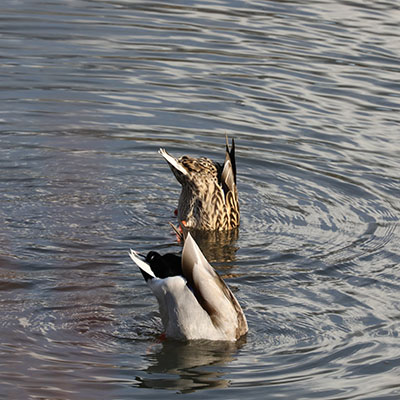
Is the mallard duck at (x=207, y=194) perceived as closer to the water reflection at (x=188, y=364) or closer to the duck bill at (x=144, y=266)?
the duck bill at (x=144, y=266)

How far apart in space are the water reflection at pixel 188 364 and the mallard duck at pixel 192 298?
0.08 meters

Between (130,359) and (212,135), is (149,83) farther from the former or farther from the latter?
(130,359)

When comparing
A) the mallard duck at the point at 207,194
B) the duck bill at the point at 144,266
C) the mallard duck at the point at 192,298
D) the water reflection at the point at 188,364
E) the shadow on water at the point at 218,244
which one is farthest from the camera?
the mallard duck at the point at 207,194

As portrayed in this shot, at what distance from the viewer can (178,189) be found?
37.1 feet

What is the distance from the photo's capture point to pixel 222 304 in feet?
25.3

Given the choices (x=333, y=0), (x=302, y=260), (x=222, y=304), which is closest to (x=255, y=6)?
(x=333, y=0)

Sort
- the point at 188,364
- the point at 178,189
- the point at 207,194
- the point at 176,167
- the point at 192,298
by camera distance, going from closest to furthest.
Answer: the point at 188,364
the point at 192,298
the point at 176,167
the point at 207,194
the point at 178,189

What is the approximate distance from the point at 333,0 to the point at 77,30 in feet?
14.3

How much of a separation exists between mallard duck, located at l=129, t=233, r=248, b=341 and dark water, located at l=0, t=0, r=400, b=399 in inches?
5.2

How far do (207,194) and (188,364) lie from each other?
3.43m

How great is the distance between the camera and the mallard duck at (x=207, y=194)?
34.1 feet

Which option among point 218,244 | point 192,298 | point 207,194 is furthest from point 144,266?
point 207,194

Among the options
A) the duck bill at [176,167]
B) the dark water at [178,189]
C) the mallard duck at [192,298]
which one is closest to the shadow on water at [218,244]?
the dark water at [178,189]

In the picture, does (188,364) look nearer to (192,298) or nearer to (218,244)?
(192,298)
